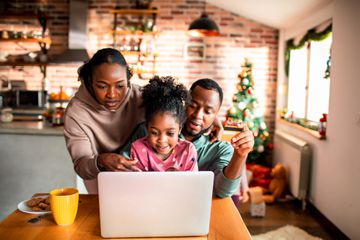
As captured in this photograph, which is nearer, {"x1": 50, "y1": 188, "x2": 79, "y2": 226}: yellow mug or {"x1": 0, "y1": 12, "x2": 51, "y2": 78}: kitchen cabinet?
{"x1": 50, "y1": 188, "x2": 79, "y2": 226}: yellow mug

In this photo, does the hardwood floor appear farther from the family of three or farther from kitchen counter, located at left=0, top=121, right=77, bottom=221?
the family of three

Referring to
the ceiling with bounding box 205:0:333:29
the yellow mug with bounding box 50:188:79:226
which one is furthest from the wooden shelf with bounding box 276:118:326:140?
the yellow mug with bounding box 50:188:79:226

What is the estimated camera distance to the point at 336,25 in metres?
3.31

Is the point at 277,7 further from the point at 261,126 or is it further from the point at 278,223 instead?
the point at 278,223

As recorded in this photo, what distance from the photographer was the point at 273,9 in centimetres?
439

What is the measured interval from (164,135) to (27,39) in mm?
4658

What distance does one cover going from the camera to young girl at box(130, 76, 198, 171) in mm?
1316

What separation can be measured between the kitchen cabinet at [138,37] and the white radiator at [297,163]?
2.21 metres

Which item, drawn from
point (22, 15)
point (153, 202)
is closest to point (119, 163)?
point (153, 202)

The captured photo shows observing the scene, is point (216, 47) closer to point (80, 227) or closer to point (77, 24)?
point (77, 24)

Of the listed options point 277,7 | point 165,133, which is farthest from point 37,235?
point 277,7

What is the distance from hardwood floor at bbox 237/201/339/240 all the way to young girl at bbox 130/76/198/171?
2.12 meters

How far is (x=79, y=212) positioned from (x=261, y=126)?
3928mm

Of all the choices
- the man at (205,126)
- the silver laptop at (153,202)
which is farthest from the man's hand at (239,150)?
the silver laptop at (153,202)
